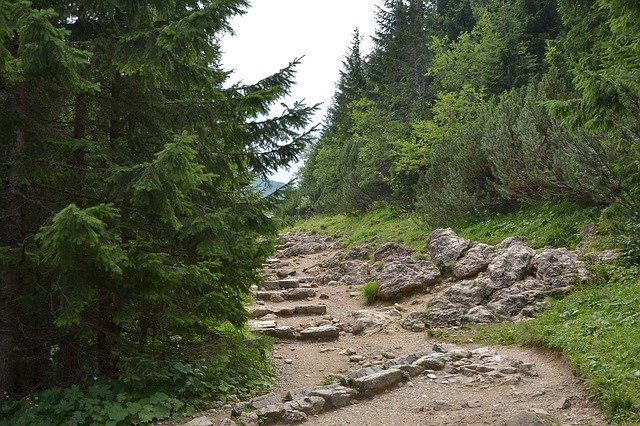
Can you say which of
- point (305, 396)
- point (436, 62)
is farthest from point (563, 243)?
point (436, 62)

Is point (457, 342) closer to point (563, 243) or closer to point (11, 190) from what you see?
point (563, 243)

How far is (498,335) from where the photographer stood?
916cm

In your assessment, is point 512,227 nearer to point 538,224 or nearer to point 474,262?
point 538,224

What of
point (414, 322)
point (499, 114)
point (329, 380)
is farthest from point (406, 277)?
point (499, 114)

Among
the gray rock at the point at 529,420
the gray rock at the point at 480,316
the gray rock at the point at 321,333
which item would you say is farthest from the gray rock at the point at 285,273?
the gray rock at the point at 529,420

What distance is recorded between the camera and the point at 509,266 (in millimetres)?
11625

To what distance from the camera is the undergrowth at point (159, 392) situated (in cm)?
540

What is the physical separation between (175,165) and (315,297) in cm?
1056

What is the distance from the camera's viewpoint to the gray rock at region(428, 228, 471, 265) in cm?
1373

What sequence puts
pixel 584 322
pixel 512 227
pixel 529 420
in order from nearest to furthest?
pixel 529 420 → pixel 584 322 → pixel 512 227

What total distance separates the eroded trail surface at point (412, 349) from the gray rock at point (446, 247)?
5 centimetres

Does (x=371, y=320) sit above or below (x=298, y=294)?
below

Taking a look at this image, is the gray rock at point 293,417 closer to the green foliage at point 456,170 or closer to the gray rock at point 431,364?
the gray rock at point 431,364

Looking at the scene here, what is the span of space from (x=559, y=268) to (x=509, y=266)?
112cm
